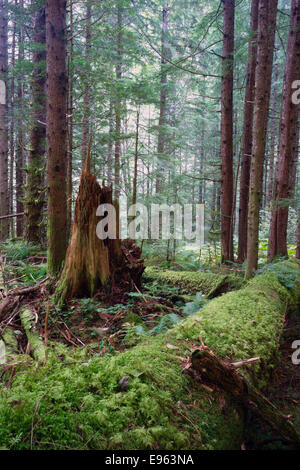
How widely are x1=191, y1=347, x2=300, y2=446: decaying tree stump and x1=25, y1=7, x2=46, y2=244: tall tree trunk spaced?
7.78 metres

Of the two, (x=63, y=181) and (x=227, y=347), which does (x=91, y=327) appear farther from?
(x=63, y=181)

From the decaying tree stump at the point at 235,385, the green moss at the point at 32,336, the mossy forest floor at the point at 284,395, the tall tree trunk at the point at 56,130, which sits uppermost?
the tall tree trunk at the point at 56,130

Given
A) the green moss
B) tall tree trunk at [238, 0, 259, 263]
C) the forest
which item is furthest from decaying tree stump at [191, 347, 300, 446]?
tall tree trunk at [238, 0, 259, 263]

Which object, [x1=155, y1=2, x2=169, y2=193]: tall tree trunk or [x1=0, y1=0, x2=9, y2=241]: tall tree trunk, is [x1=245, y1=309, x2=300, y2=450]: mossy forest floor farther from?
[x1=0, y1=0, x2=9, y2=241]: tall tree trunk

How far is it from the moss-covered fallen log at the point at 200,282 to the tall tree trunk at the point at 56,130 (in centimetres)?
222

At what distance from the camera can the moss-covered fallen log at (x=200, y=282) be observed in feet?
19.8

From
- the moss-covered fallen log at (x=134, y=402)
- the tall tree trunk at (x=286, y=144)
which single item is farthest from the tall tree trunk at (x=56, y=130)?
the tall tree trunk at (x=286, y=144)

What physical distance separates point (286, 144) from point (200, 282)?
191 inches

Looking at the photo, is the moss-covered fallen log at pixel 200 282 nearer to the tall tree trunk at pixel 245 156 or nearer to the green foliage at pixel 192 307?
the green foliage at pixel 192 307

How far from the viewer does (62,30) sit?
5.46 meters

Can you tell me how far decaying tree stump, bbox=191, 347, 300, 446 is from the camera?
2001mm

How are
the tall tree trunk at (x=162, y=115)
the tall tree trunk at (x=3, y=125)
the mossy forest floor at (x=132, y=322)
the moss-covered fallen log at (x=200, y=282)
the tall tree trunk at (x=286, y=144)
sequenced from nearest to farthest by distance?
the mossy forest floor at (x=132, y=322), the moss-covered fallen log at (x=200, y=282), the tall tree trunk at (x=286, y=144), the tall tree trunk at (x=3, y=125), the tall tree trunk at (x=162, y=115)
